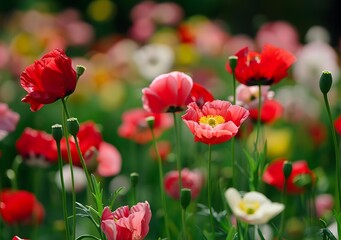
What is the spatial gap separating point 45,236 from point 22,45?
190cm

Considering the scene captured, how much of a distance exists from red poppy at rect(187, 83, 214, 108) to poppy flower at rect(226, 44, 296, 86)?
59mm

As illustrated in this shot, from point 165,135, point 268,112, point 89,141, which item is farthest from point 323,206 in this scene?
point 165,135

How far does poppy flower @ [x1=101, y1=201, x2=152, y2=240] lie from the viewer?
4.02 ft

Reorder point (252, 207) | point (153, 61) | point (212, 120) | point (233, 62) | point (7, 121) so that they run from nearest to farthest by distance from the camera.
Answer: point (252, 207) → point (212, 120) → point (233, 62) → point (7, 121) → point (153, 61)

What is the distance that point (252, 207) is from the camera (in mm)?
1150

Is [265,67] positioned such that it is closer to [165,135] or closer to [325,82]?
[325,82]

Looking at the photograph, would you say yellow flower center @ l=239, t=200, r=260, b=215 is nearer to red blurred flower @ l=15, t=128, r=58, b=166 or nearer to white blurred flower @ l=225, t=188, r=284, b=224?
white blurred flower @ l=225, t=188, r=284, b=224

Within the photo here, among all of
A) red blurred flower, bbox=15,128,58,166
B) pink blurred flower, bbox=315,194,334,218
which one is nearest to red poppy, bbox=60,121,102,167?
red blurred flower, bbox=15,128,58,166

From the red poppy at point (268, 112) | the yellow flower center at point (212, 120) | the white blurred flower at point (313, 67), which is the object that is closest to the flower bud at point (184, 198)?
the yellow flower center at point (212, 120)

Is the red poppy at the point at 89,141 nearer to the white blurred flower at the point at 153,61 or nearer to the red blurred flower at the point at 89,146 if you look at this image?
the red blurred flower at the point at 89,146

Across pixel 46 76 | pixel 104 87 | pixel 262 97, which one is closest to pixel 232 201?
pixel 46 76

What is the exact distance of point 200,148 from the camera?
2.82m

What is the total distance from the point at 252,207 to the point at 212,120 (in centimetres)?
20

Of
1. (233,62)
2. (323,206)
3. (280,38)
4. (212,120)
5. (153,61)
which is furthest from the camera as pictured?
(280,38)
